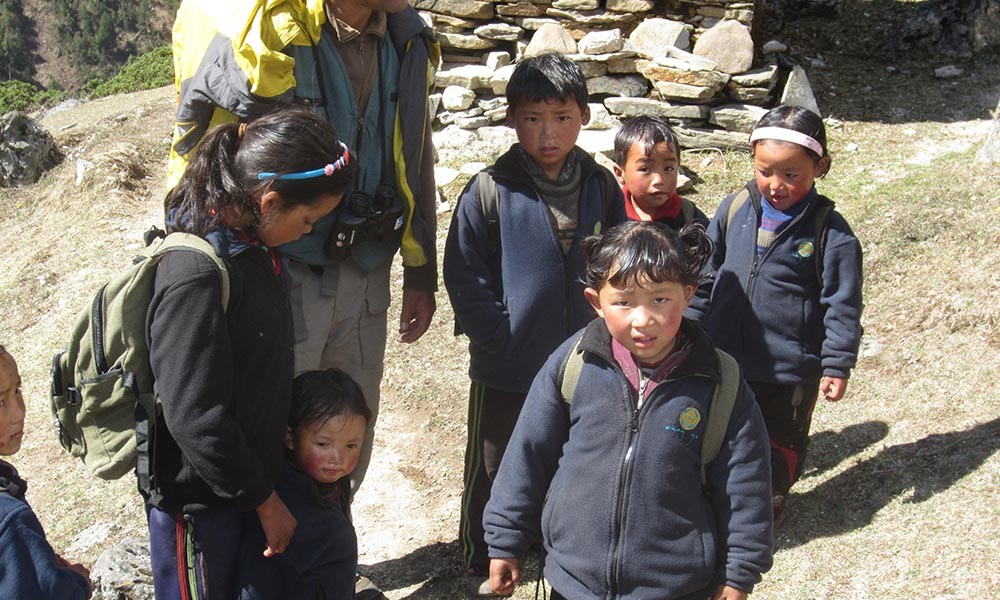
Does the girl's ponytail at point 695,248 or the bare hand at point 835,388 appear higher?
the girl's ponytail at point 695,248

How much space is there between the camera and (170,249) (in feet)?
6.79

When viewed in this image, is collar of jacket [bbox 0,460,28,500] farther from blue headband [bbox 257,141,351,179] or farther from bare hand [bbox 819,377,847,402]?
bare hand [bbox 819,377,847,402]

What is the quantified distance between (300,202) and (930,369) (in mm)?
2921

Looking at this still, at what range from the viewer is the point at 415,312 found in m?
3.20

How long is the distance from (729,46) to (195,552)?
5.33m

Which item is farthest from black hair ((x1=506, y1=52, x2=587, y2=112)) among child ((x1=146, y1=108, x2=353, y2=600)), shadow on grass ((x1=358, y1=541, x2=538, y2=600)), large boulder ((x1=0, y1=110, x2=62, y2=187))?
large boulder ((x1=0, y1=110, x2=62, y2=187))

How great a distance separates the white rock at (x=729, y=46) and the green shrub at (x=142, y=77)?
9.46 m

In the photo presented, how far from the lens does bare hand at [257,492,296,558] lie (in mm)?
2244

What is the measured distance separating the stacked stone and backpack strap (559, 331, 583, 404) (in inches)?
179

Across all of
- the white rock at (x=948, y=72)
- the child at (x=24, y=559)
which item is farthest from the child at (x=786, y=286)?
the white rock at (x=948, y=72)

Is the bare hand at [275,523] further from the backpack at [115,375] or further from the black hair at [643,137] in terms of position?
the black hair at [643,137]

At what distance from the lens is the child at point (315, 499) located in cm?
232

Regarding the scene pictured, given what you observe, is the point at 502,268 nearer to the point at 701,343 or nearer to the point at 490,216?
the point at 490,216

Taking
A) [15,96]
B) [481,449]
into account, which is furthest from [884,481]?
[15,96]
